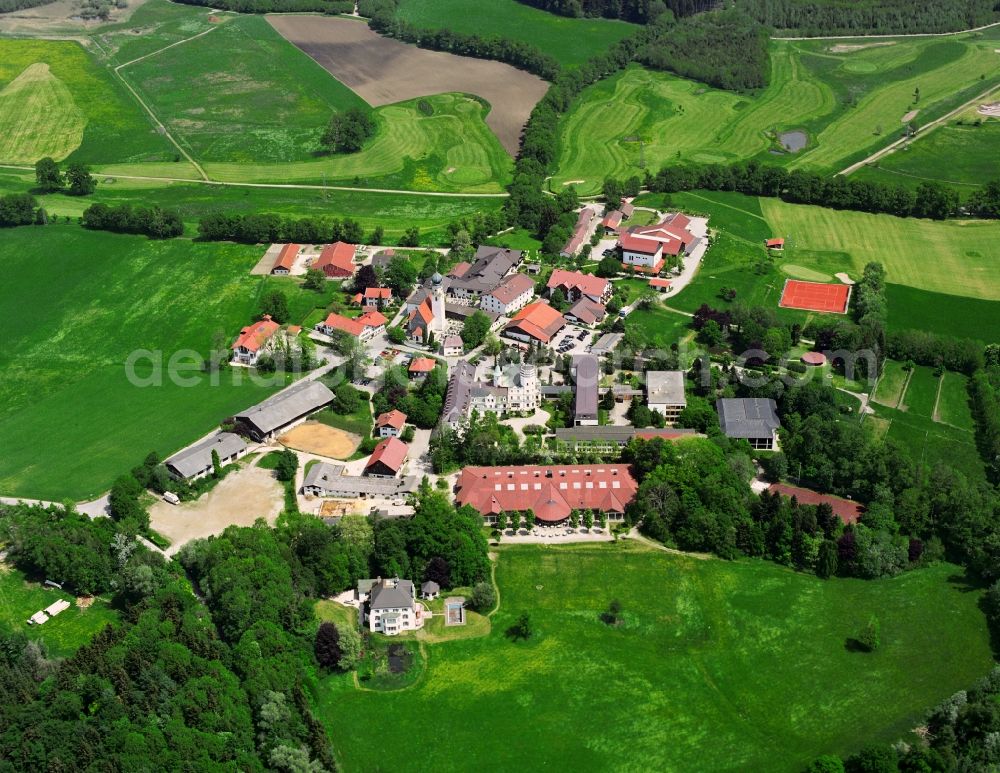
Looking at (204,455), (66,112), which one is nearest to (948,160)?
(204,455)

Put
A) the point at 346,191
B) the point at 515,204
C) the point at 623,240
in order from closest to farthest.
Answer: the point at 623,240, the point at 515,204, the point at 346,191

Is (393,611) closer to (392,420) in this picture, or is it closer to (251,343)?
(392,420)

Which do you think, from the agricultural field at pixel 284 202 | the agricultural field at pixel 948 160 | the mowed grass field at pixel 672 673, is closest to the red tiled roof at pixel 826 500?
the mowed grass field at pixel 672 673

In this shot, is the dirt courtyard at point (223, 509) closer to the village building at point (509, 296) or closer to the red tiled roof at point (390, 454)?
the red tiled roof at point (390, 454)

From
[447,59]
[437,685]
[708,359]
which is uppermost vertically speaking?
[447,59]

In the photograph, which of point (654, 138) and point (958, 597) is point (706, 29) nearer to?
point (654, 138)

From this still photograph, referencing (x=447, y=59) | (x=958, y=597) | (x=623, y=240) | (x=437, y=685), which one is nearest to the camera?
(x=437, y=685)

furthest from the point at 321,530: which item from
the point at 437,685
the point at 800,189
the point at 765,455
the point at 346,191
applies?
the point at 800,189
